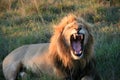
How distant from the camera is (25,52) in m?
7.32

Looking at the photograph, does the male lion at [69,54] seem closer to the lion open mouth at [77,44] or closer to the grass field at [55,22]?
the lion open mouth at [77,44]

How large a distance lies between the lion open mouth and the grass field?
579mm

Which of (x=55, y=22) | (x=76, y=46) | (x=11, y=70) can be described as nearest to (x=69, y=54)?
(x=76, y=46)

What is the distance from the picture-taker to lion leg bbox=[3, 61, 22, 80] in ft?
23.1

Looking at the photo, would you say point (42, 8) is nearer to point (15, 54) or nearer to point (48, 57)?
point (15, 54)

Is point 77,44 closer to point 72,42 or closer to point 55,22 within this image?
point 72,42

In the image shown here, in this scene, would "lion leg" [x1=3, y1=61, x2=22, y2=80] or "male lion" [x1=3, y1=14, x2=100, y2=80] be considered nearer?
"male lion" [x1=3, y1=14, x2=100, y2=80]

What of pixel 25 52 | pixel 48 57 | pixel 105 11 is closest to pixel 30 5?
pixel 105 11

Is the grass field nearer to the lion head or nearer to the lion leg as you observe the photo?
the lion leg

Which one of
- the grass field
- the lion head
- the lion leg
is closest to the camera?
the lion head

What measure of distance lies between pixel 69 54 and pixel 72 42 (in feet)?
0.52

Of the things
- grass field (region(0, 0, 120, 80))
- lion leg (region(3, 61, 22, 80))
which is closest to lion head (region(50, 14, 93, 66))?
grass field (region(0, 0, 120, 80))

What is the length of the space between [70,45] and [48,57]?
53 cm

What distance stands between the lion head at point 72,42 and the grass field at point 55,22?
0.45m
